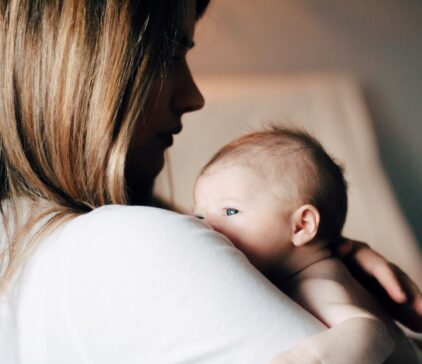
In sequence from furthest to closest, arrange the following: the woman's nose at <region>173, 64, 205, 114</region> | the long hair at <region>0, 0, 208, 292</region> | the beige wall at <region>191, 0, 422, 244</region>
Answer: the beige wall at <region>191, 0, 422, 244</region> < the woman's nose at <region>173, 64, 205, 114</region> < the long hair at <region>0, 0, 208, 292</region>

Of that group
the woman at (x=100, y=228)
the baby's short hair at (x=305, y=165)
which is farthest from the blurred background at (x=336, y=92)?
the woman at (x=100, y=228)

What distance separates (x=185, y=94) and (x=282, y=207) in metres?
0.32

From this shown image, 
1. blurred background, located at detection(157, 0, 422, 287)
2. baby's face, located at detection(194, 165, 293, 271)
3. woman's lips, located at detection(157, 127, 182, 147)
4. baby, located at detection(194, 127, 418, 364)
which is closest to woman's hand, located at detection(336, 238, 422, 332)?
baby, located at detection(194, 127, 418, 364)

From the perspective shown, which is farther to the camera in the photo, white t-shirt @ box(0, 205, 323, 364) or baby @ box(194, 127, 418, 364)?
baby @ box(194, 127, 418, 364)

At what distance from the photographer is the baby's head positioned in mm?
801

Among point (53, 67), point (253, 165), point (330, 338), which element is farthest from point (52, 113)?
point (330, 338)

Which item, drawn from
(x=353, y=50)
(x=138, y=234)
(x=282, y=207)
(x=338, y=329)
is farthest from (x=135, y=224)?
(x=353, y=50)

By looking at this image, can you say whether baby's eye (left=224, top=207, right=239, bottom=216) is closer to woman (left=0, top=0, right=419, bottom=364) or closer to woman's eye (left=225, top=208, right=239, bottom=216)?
woman's eye (left=225, top=208, right=239, bottom=216)

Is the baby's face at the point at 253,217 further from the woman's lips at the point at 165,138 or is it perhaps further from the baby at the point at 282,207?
the woman's lips at the point at 165,138

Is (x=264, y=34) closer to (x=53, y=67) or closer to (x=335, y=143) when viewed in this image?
(x=335, y=143)

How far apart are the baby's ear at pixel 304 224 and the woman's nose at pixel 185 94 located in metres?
0.33

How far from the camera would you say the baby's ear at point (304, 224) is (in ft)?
2.61

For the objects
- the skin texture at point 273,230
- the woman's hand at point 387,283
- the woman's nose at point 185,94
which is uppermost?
the woman's nose at point 185,94

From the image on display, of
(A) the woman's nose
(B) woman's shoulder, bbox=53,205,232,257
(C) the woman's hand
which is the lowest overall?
(C) the woman's hand
